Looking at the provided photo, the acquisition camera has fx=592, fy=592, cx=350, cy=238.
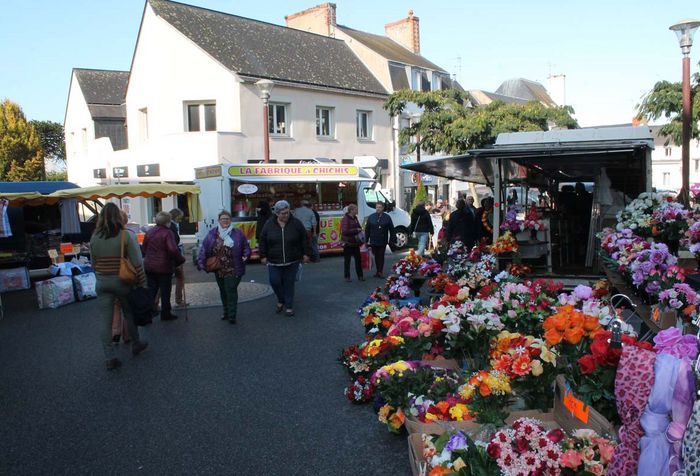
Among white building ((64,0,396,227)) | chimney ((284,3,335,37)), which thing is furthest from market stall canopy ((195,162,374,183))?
chimney ((284,3,335,37))

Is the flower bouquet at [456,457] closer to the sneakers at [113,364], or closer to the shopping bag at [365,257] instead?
the sneakers at [113,364]

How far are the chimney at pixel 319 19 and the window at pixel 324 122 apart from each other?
8.23 meters

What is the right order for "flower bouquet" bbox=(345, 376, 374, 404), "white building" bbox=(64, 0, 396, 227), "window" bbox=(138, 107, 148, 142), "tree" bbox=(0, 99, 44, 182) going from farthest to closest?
"tree" bbox=(0, 99, 44, 182), "window" bbox=(138, 107, 148, 142), "white building" bbox=(64, 0, 396, 227), "flower bouquet" bbox=(345, 376, 374, 404)

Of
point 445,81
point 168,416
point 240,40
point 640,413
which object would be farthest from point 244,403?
point 445,81

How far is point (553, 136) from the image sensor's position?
9172mm

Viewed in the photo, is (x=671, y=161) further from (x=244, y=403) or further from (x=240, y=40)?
(x=244, y=403)

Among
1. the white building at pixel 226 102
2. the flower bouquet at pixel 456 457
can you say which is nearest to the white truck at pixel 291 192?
the white building at pixel 226 102

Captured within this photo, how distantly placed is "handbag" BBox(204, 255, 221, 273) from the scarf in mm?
242

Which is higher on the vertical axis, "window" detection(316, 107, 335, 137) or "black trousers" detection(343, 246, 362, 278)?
"window" detection(316, 107, 335, 137)

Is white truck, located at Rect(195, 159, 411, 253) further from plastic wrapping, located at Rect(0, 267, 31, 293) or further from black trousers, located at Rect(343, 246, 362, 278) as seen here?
plastic wrapping, located at Rect(0, 267, 31, 293)

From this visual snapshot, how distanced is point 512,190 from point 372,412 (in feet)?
24.1

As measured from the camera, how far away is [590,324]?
379 cm

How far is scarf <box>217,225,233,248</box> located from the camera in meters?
8.30

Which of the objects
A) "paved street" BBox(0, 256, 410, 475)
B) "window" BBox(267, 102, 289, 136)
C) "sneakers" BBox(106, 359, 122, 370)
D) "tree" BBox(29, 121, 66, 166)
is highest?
"tree" BBox(29, 121, 66, 166)
